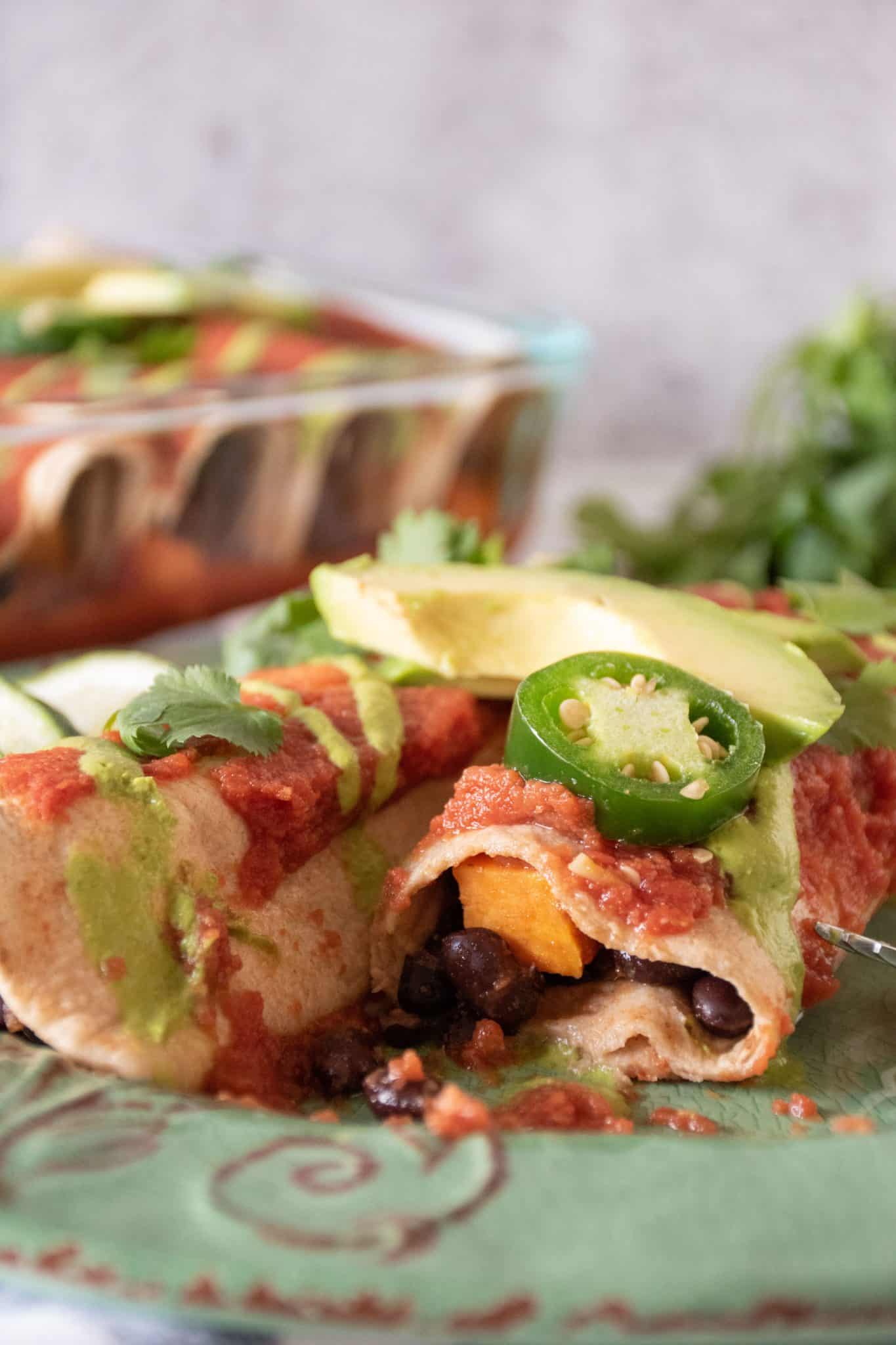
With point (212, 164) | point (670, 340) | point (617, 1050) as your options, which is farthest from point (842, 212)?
point (617, 1050)

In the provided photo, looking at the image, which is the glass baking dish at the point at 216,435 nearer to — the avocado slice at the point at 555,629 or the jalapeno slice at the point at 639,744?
the avocado slice at the point at 555,629

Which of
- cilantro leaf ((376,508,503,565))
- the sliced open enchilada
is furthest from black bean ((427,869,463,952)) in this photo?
cilantro leaf ((376,508,503,565))

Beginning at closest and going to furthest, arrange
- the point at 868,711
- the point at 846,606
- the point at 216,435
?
the point at 868,711
the point at 846,606
the point at 216,435

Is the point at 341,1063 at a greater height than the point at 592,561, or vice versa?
the point at 592,561

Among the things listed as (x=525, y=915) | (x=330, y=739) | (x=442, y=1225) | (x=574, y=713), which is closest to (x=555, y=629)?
(x=574, y=713)

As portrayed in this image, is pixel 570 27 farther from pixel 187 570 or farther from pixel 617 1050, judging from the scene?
pixel 617 1050

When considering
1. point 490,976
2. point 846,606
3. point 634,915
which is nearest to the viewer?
point 634,915

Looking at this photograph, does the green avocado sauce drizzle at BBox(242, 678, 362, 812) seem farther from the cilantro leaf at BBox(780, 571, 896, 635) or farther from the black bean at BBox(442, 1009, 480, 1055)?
the cilantro leaf at BBox(780, 571, 896, 635)

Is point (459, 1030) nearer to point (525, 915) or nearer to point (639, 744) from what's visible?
point (525, 915)
